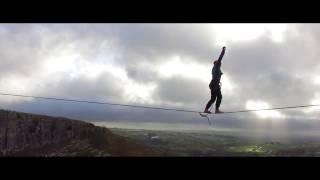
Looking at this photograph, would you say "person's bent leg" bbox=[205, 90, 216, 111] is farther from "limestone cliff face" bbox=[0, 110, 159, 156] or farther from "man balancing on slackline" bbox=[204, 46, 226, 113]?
"limestone cliff face" bbox=[0, 110, 159, 156]

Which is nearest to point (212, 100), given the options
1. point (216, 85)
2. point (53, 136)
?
point (216, 85)

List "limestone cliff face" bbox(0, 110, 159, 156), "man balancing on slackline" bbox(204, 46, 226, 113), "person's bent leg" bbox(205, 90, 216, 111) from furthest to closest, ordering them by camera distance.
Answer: "limestone cliff face" bbox(0, 110, 159, 156) < "person's bent leg" bbox(205, 90, 216, 111) < "man balancing on slackline" bbox(204, 46, 226, 113)

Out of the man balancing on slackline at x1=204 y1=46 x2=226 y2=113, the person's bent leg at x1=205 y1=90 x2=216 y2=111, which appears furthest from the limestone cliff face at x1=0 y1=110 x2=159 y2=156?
the man balancing on slackline at x1=204 y1=46 x2=226 y2=113

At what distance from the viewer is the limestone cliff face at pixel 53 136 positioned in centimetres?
10975

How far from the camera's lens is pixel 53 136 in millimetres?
111438

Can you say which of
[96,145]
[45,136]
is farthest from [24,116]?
[96,145]

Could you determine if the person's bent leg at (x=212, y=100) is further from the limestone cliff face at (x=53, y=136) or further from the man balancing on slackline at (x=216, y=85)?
the limestone cliff face at (x=53, y=136)

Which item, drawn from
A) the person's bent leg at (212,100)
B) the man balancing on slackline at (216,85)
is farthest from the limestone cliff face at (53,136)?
the man balancing on slackline at (216,85)

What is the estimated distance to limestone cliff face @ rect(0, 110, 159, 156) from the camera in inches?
4321

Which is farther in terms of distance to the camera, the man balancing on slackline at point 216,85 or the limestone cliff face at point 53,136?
the limestone cliff face at point 53,136

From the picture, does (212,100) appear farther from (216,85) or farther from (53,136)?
(53,136)
